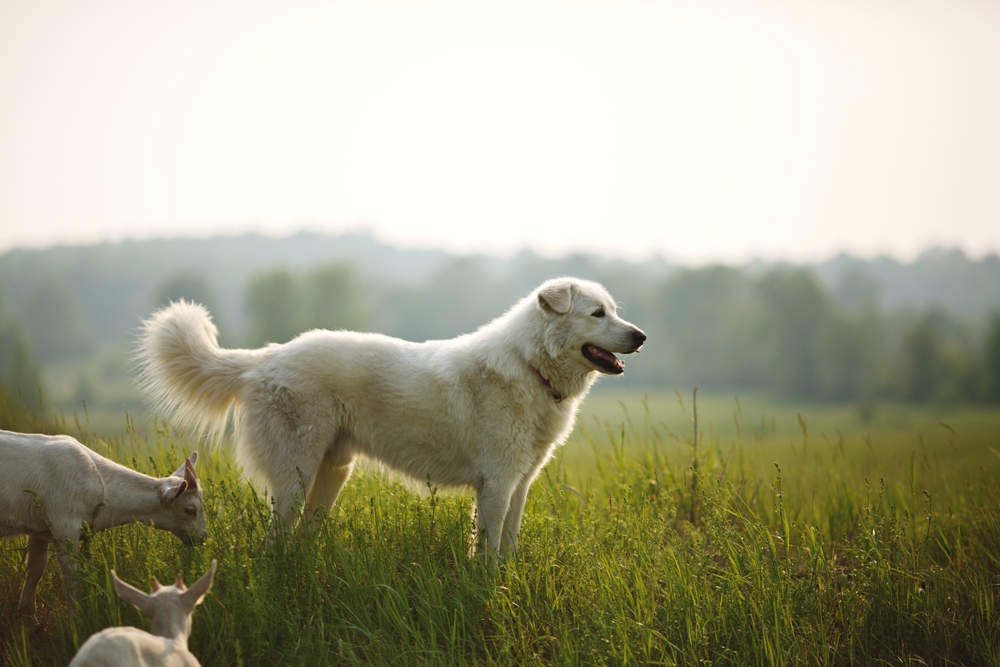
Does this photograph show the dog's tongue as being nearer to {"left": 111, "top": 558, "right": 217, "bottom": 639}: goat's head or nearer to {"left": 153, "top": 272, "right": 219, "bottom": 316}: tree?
{"left": 111, "top": 558, "right": 217, "bottom": 639}: goat's head

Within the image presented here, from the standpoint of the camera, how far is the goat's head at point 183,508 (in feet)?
16.2

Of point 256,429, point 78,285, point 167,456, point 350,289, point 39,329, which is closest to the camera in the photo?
point 256,429

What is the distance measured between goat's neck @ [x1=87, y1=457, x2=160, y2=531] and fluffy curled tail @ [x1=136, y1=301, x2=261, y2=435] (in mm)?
1365

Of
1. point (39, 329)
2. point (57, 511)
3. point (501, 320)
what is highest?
point (501, 320)

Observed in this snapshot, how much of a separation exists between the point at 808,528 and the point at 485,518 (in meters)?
2.51

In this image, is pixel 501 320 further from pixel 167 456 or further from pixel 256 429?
pixel 167 456

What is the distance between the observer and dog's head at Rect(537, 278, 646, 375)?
625cm

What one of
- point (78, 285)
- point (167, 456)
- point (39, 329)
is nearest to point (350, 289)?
point (39, 329)

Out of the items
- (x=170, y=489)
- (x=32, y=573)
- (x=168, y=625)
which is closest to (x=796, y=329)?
(x=170, y=489)

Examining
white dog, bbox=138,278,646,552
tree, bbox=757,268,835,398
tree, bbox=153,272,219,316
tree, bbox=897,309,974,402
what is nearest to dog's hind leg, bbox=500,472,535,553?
white dog, bbox=138,278,646,552

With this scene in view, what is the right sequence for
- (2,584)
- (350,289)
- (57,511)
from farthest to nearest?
(350,289)
(2,584)
(57,511)

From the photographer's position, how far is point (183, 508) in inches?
198

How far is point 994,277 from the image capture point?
122625mm

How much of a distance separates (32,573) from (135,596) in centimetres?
201
